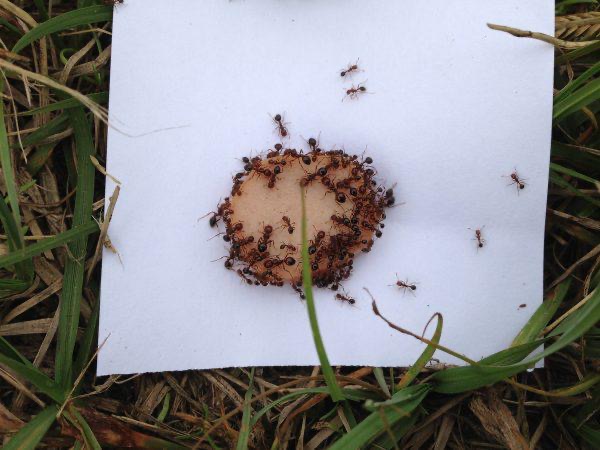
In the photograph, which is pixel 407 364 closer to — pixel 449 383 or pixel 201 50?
pixel 449 383

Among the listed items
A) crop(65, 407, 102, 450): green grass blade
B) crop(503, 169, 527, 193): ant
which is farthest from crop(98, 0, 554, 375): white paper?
crop(65, 407, 102, 450): green grass blade

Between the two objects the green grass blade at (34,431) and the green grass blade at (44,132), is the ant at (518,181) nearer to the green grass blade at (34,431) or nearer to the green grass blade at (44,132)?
the green grass blade at (44,132)

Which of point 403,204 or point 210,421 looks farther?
point 403,204

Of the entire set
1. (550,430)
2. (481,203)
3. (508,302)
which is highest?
(481,203)

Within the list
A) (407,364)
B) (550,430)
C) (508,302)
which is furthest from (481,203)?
(550,430)

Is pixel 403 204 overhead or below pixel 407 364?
overhead

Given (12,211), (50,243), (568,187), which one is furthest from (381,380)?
(12,211)

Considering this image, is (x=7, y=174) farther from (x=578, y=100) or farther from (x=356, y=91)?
(x=578, y=100)

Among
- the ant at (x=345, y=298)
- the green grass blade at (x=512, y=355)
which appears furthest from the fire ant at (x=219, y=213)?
the green grass blade at (x=512, y=355)
